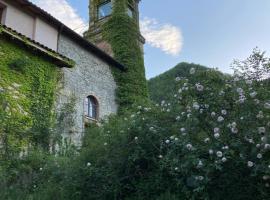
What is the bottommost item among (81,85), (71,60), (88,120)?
(88,120)

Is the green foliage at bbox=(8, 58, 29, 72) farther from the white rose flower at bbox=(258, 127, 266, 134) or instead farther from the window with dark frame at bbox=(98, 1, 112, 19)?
the window with dark frame at bbox=(98, 1, 112, 19)

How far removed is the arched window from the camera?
14.7m

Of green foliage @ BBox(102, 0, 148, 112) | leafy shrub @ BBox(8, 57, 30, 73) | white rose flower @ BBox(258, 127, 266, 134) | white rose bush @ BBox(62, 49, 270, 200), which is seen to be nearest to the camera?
white rose flower @ BBox(258, 127, 266, 134)

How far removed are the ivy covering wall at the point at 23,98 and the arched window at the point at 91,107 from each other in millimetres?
2842

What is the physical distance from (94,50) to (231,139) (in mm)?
11639

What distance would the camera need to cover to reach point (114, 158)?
5.98m

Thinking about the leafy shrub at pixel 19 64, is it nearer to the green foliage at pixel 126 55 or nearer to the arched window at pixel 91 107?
the arched window at pixel 91 107

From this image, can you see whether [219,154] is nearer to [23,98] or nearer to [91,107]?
[23,98]

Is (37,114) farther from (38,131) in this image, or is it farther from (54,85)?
(54,85)

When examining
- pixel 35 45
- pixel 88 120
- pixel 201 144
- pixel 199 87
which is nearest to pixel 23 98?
pixel 35 45

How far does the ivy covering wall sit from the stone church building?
0.46 metres

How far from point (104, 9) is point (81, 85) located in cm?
851

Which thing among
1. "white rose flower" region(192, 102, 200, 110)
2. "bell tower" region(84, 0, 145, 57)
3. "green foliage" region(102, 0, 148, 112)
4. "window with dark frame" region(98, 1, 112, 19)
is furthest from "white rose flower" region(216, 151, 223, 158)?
"window with dark frame" region(98, 1, 112, 19)

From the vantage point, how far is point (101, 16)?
21.0 m
